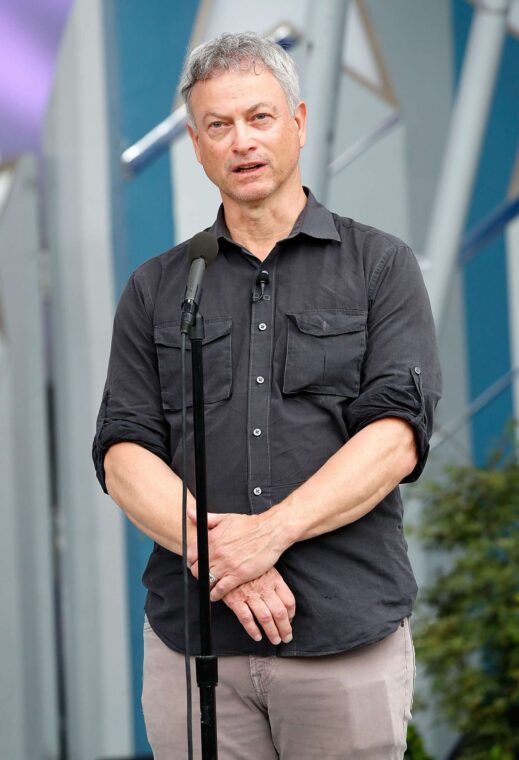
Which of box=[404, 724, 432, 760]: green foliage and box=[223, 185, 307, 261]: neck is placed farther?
box=[404, 724, 432, 760]: green foliage

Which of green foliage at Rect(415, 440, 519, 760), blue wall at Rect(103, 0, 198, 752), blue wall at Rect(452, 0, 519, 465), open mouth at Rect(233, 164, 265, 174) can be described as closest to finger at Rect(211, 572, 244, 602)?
open mouth at Rect(233, 164, 265, 174)

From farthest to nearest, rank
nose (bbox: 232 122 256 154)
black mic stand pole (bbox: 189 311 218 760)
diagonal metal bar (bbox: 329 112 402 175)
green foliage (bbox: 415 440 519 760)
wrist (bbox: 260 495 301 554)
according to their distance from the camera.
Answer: diagonal metal bar (bbox: 329 112 402 175), green foliage (bbox: 415 440 519 760), nose (bbox: 232 122 256 154), wrist (bbox: 260 495 301 554), black mic stand pole (bbox: 189 311 218 760)

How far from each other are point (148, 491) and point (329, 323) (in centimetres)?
38

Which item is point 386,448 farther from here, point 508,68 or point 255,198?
point 508,68

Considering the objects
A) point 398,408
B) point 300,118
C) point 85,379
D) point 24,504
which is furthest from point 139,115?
point 398,408

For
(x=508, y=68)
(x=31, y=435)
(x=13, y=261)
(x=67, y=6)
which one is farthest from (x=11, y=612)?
(x=508, y=68)

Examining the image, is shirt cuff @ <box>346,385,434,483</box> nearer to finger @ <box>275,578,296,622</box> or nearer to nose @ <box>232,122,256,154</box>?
finger @ <box>275,578,296,622</box>

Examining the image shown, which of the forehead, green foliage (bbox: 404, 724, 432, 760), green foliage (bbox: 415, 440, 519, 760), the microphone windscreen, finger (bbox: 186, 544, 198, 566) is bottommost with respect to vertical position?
green foliage (bbox: 404, 724, 432, 760)

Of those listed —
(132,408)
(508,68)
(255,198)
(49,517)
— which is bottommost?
(49,517)

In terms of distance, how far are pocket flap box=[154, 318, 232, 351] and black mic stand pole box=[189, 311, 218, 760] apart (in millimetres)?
212

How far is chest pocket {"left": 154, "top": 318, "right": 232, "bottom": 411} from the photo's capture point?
6.04 feet

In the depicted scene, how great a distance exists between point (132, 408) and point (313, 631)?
1.49ft

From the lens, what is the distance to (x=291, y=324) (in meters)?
1.84

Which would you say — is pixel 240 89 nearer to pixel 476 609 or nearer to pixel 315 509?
pixel 315 509
